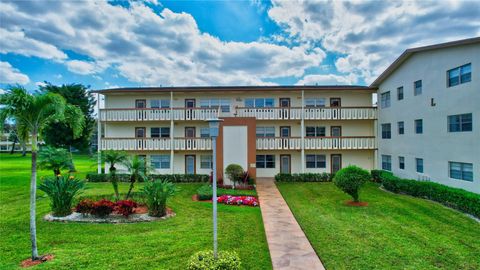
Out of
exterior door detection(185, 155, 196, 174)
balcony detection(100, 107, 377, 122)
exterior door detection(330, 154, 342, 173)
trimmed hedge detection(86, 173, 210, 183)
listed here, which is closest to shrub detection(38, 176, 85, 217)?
trimmed hedge detection(86, 173, 210, 183)

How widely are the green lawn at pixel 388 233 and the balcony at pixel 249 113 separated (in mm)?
8531

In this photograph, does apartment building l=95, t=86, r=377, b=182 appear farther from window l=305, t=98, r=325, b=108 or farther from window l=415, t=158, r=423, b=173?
window l=415, t=158, r=423, b=173

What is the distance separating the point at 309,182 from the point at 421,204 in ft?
27.7

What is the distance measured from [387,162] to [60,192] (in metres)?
22.3

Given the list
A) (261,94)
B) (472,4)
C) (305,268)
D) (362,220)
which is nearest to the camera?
(305,268)

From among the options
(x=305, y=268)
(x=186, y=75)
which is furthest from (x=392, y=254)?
(x=186, y=75)

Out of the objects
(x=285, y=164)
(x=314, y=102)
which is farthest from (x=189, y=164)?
(x=314, y=102)

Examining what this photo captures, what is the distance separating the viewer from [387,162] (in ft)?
67.7

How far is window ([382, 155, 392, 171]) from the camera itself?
20.1 m

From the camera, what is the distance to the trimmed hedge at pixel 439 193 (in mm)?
11102

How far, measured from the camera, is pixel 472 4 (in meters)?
13.0

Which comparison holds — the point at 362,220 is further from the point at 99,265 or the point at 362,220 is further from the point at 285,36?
the point at 285,36

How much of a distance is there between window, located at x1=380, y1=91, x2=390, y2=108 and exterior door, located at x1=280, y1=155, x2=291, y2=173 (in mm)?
9113

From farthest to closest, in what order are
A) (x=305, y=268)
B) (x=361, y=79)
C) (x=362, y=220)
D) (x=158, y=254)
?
(x=361, y=79) → (x=362, y=220) → (x=158, y=254) → (x=305, y=268)
